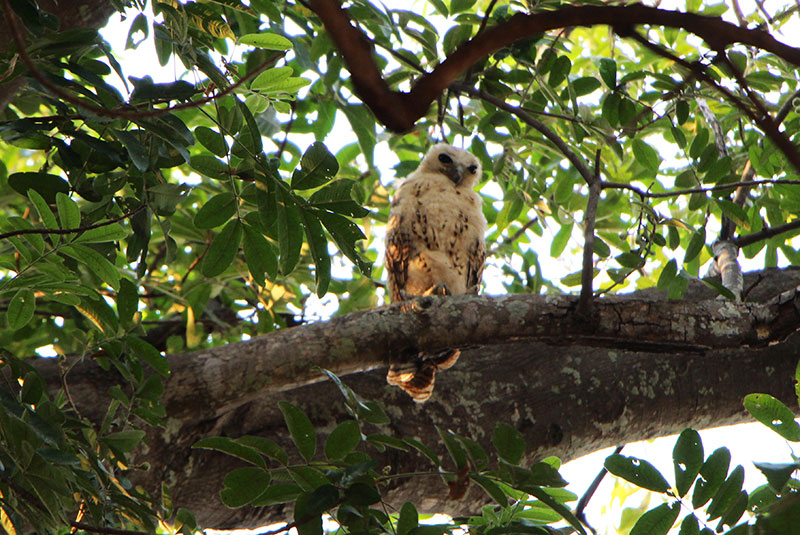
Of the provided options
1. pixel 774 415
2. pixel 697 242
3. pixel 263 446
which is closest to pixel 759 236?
pixel 697 242

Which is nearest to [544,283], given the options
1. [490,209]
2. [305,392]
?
[490,209]

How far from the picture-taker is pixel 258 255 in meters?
1.97

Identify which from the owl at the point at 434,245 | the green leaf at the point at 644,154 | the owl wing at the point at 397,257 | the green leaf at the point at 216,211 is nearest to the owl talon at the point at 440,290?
the owl at the point at 434,245

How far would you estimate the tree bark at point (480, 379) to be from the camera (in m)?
2.26

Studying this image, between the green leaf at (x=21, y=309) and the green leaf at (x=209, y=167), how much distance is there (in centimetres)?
52

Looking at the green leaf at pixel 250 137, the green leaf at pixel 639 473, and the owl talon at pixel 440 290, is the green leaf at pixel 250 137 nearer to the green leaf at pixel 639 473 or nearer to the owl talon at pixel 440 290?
the green leaf at pixel 639 473

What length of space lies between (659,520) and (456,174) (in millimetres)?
3224

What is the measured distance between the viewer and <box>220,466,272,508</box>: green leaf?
60.4 inches

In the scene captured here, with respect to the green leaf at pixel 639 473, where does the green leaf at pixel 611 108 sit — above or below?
above

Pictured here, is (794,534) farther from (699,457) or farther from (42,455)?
(42,455)

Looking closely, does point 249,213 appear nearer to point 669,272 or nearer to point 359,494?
point 359,494

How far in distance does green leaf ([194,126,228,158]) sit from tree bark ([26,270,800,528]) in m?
0.65

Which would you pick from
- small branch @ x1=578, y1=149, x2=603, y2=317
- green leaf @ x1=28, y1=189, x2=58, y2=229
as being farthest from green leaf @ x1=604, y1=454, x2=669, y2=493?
green leaf @ x1=28, y1=189, x2=58, y2=229

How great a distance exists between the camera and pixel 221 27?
200 cm
